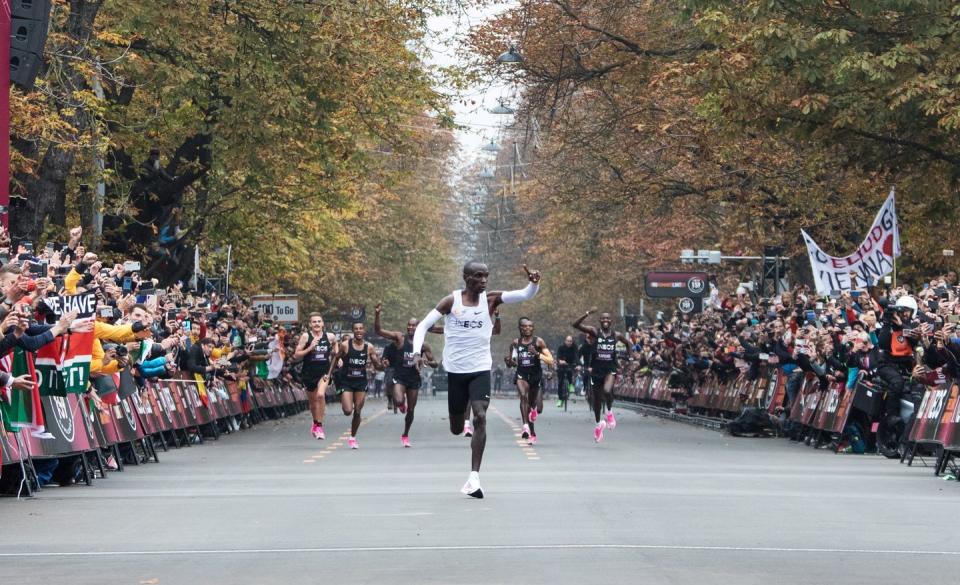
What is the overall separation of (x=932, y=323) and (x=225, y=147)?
1457 cm

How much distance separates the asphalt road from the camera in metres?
9.80

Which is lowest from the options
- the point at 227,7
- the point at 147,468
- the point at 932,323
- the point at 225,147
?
the point at 147,468

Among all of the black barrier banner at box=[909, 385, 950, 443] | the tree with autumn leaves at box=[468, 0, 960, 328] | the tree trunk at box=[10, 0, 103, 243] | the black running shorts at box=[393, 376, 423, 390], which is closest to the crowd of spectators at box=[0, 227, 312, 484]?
the tree trunk at box=[10, 0, 103, 243]

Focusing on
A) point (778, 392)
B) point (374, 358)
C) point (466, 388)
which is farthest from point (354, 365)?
point (466, 388)

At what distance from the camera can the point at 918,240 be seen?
1352 inches

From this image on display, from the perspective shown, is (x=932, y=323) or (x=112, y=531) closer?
(x=112, y=531)

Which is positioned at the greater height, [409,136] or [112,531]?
[409,136]

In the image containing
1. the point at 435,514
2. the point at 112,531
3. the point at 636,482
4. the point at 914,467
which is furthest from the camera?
the point at 914,467

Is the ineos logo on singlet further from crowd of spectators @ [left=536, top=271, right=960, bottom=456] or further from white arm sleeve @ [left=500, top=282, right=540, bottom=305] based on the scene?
white arm sleeve @ [left=500, top=282, right=540, bottom=305]

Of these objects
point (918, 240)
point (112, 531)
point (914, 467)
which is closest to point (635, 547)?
point (112, 531)

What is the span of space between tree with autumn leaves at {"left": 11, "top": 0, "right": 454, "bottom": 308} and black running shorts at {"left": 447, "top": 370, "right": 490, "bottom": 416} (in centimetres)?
1039

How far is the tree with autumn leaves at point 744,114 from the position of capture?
24328mm

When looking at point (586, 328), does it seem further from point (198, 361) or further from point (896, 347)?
point (896, 347)

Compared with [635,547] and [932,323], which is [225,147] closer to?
[932,323]
